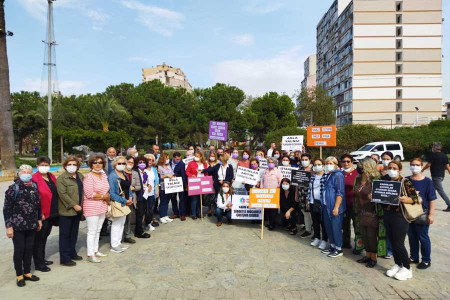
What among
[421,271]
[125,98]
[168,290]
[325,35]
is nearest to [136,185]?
[168,290]

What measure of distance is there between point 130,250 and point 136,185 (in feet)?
4.32

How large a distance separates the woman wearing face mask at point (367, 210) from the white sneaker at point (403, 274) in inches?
18.6

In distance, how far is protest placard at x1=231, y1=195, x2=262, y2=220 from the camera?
7781 millimetres

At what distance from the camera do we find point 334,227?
5535mm

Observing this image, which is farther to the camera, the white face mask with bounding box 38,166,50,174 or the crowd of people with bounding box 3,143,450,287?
the white face mask with bounding box 38,166,50,174

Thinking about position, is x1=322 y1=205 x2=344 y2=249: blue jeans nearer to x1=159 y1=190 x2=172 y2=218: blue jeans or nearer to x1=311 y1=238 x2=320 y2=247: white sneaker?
x1=311 y1=238 x2=320 y2=247: white sneaker

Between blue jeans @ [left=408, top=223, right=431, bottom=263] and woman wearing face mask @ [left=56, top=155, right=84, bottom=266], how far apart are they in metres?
5.57

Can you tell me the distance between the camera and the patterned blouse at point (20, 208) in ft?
14.4

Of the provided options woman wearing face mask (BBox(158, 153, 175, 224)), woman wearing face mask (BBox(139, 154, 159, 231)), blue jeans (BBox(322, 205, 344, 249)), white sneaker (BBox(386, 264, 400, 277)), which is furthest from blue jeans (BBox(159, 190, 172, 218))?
white sneaker (BBox(386, 264, 400, 277))

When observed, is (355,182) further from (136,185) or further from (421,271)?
(136,185)

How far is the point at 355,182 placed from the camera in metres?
5.35

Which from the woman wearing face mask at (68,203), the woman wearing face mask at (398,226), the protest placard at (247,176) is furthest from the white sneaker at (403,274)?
the woman wearing face mask at (68,203)

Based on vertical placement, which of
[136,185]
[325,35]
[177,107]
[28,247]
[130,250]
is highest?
[325,35]

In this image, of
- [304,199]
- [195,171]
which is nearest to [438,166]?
[304,199]
